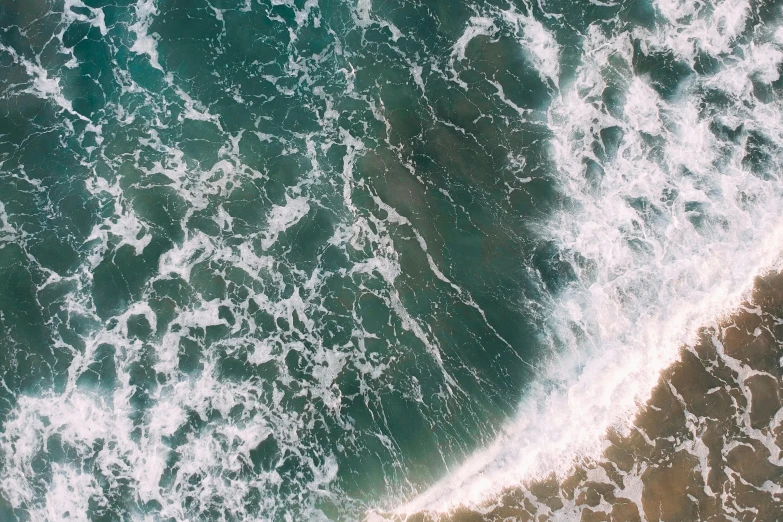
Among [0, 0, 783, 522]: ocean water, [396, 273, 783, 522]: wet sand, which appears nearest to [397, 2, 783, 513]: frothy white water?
[0, 0, 783, 522]: ocean water

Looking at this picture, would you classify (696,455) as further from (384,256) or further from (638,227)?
(384,256)

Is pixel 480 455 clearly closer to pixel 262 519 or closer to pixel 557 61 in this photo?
Result: pixel 262 519

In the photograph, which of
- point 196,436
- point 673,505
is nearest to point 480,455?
point 673,505

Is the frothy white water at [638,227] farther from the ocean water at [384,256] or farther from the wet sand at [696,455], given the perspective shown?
the wet sand at [696,455]

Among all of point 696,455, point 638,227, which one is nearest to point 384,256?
point 638,227

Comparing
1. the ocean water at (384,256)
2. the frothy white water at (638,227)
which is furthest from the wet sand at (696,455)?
the frothy white water at (638,227)
